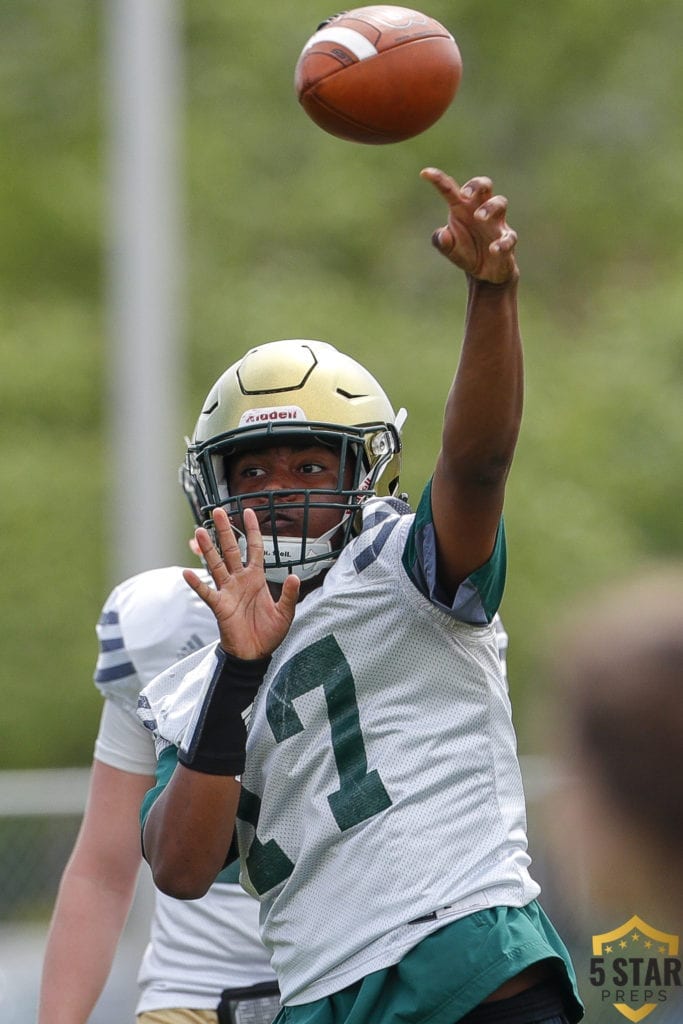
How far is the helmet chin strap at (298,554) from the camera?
3.16 m

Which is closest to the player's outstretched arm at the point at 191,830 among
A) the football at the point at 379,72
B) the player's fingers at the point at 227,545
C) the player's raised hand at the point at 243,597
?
the player's raised hand at the point at 243,597

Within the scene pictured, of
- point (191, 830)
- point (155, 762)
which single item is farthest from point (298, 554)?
point (155, 762)

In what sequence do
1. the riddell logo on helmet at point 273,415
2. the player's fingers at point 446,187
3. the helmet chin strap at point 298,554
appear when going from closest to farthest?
the player's fingers at point 446,187
the helmet chin strap at point 298,554
the riddell logo on helmet at point 273,415

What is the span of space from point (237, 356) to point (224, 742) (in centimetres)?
900

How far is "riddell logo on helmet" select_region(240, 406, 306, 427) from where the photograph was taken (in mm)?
3287

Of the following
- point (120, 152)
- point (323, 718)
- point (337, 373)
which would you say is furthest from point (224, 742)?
point (120, 152)

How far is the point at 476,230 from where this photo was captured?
264cm

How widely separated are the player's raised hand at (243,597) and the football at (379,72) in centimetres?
90

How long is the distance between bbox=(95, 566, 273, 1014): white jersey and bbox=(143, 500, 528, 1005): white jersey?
2.80ft

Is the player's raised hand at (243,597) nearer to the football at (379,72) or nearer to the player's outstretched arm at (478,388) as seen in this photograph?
the player's outstretched arm at (478,388)

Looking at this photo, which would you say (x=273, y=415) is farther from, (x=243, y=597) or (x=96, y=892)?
(x=96, y=892)

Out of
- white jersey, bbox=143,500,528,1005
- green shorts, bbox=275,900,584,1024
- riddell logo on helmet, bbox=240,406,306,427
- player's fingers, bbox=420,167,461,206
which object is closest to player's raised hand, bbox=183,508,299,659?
white jersey, bbox=143,500,528,1005

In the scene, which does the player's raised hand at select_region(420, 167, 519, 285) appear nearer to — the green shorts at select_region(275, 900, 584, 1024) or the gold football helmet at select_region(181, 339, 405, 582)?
the gold football helmet at select_region(181, 339, 405, 582)

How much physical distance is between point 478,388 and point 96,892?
1929 millimetres
